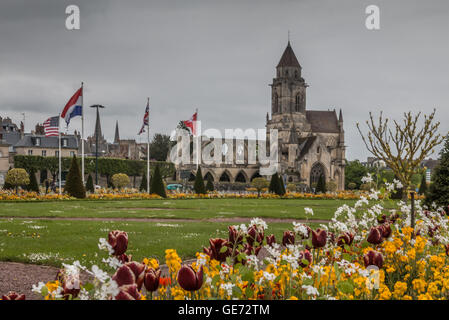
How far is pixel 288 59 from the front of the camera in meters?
79.9

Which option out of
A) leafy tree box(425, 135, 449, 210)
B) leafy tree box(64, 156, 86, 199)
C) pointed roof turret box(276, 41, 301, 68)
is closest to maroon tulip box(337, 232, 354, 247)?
leafy tree box(425, 135, 449, 210)

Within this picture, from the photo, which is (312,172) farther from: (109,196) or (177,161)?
(109,196)

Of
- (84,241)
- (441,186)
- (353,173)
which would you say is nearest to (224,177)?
(353,173)

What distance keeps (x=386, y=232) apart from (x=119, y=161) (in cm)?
4912

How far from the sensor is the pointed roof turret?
79438 mm

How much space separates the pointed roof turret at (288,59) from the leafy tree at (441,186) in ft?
214

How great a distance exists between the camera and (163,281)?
3.26 meters

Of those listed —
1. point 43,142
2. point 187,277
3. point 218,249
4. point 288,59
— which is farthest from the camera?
point 288,59

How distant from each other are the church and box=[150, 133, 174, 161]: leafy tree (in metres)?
18.8

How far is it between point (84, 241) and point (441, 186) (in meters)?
13.5

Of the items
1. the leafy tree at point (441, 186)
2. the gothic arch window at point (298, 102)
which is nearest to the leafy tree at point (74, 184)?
the leafy tree at point (441, 186)

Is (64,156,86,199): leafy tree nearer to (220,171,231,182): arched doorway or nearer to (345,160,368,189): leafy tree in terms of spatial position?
(220,171,231,182): arched doorway

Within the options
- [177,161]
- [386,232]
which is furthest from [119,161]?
[386,232]

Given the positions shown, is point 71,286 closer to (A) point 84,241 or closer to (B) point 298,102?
(A) point 84,241
